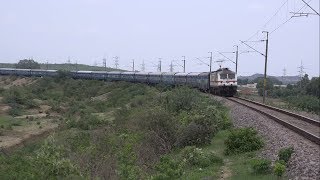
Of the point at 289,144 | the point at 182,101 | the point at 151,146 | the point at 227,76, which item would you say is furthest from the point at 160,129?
the point at 227,76

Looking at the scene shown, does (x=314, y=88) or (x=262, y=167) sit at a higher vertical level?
(x=262, y=167)

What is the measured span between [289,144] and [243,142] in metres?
2.31

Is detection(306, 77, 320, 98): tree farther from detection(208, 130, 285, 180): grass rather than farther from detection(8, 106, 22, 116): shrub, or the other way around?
detection(208, 130, 285, 180): grass

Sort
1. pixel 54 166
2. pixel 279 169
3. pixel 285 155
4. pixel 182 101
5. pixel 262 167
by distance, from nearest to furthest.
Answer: pixel 279 169 < pixel 54 166 < pixel 262 167 < pixel 285 155 < pixel 182 101

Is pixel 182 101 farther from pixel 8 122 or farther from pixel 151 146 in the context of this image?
pixel 8 122

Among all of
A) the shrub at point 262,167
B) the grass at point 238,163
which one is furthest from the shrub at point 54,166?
the shrub at point 262,167

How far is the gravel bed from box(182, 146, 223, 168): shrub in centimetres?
176

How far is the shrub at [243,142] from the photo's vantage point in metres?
17.9

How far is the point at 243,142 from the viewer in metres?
18.1

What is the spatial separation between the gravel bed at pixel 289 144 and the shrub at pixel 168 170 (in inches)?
119

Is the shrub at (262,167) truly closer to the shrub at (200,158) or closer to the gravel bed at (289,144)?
the gravel bed at (289,144)

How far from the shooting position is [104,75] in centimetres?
9331

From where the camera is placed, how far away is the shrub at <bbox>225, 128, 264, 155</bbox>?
17.9m

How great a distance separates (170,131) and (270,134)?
5.11 metres
